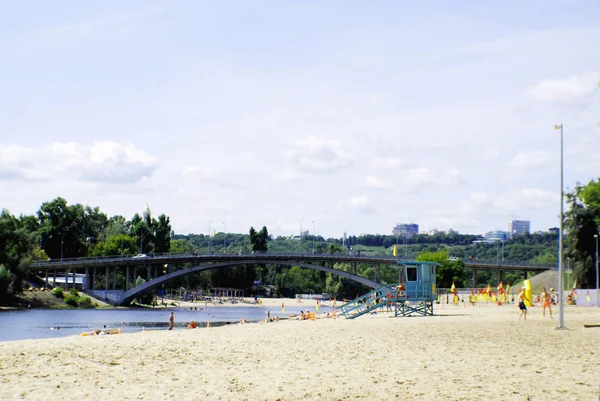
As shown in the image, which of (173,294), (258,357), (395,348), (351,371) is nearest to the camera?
(351,371)

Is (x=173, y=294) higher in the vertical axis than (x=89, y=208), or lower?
lower

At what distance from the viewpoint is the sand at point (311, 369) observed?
1627 cm

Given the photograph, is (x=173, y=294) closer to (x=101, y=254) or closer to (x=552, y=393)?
(x=101, y=254)

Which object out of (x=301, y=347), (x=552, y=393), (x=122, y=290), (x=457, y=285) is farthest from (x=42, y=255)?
(x=552, y=393)

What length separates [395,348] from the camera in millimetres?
24469

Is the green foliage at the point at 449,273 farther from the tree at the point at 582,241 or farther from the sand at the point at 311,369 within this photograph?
the sand at the point at 311,369

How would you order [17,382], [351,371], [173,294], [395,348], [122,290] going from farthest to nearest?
[173,294], [122,290], [395,348], [351,371], [17,382]

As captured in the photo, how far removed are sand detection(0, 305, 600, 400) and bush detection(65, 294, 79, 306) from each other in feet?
291

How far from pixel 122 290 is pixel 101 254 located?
64.3ft

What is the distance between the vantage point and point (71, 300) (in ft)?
369

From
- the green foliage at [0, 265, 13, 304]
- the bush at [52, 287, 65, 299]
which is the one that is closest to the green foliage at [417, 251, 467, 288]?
the bush at [52, 287, 65, 299]

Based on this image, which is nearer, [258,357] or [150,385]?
[150,385]

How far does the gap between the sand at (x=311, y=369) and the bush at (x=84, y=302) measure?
91.1 meters

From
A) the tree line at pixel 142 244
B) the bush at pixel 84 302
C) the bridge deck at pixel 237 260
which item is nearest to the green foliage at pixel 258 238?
the tree line at pixel 142 244
